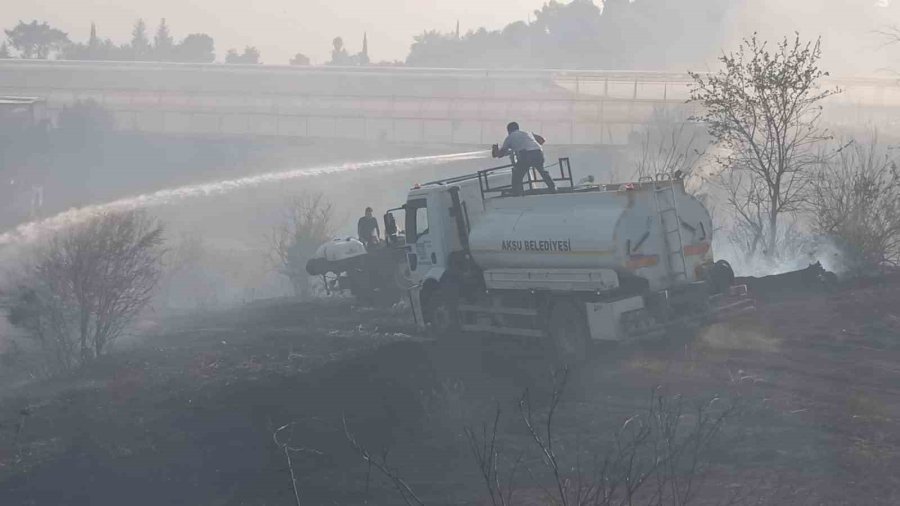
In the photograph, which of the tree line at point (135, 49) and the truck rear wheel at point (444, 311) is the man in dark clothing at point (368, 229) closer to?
the truck rear wheel at point (444, 311)

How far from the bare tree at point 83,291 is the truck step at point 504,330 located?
11001 millimetres

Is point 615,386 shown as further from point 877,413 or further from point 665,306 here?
point 877,413

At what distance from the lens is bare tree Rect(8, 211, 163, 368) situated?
86.3ft

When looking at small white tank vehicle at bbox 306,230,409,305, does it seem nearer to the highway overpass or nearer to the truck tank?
the truck tank

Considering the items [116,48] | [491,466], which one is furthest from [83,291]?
[116,48]

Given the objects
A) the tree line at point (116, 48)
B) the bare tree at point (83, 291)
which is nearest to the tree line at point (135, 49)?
the tree line at point (116, 48)

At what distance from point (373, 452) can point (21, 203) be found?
59545 mm

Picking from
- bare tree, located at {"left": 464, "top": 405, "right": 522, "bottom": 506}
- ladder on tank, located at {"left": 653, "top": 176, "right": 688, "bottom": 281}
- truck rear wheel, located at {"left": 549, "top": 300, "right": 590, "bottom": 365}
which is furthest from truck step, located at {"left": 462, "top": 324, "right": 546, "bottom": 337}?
bare tree, located at {"left": 464, "top": 405, "right": 522, "bottom": 506}

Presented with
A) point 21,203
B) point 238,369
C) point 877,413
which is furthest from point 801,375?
point 21,203

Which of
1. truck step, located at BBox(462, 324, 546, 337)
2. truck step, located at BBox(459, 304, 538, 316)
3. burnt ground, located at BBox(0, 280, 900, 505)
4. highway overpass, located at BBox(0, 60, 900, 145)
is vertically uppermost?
highway overpass, located at BBox(0, 60, 900, 145)

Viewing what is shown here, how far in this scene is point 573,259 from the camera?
16672 mm

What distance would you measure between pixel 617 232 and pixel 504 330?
12.0 feet

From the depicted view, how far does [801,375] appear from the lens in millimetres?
14797

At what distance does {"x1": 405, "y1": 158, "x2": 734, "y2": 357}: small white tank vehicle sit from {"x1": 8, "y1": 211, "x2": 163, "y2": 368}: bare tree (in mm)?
10570
